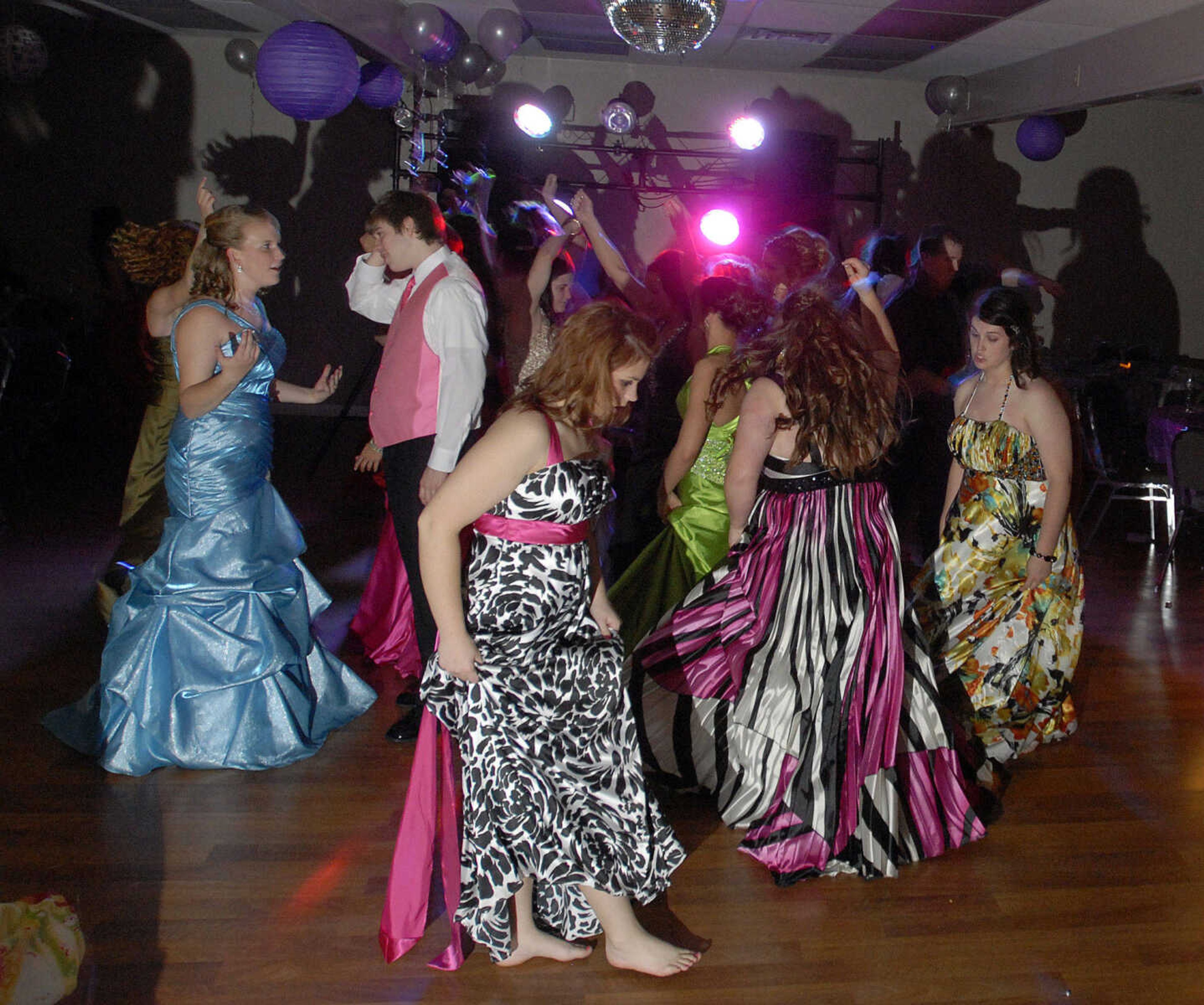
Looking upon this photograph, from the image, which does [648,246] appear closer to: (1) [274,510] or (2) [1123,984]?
(1) [274,510]

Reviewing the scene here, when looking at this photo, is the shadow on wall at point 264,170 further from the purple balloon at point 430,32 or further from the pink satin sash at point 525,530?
the pink satin sash at point 525,530

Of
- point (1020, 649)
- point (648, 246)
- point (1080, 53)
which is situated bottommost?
point (1020, 649)

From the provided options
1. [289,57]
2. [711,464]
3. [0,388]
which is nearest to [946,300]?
[711,464]

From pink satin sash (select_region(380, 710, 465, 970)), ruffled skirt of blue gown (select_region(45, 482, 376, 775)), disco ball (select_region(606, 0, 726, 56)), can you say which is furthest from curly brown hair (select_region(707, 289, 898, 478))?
disco ball (select_region(606, 0, 726, 56))

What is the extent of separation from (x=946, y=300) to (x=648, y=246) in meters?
5.00

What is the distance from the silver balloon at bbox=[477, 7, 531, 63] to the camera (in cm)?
705

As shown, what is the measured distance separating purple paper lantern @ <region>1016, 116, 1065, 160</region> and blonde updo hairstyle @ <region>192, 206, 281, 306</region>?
6699 mm

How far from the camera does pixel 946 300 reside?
15.4 ft

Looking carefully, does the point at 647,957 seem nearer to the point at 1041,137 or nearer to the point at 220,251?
the point at 220,251

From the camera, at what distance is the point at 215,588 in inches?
122

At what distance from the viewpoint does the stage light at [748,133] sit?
8.67 meters

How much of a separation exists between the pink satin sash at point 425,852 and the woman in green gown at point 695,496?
118cm

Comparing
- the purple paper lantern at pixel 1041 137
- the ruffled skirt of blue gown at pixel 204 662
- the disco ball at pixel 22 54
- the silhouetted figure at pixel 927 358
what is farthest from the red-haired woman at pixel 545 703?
the purple paper lantern at pixel 1041 137

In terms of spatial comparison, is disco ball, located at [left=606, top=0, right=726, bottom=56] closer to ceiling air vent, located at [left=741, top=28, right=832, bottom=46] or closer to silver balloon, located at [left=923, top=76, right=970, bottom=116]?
ceiling air vent, located at [left=741, top=28, right=832, bottom=46]
